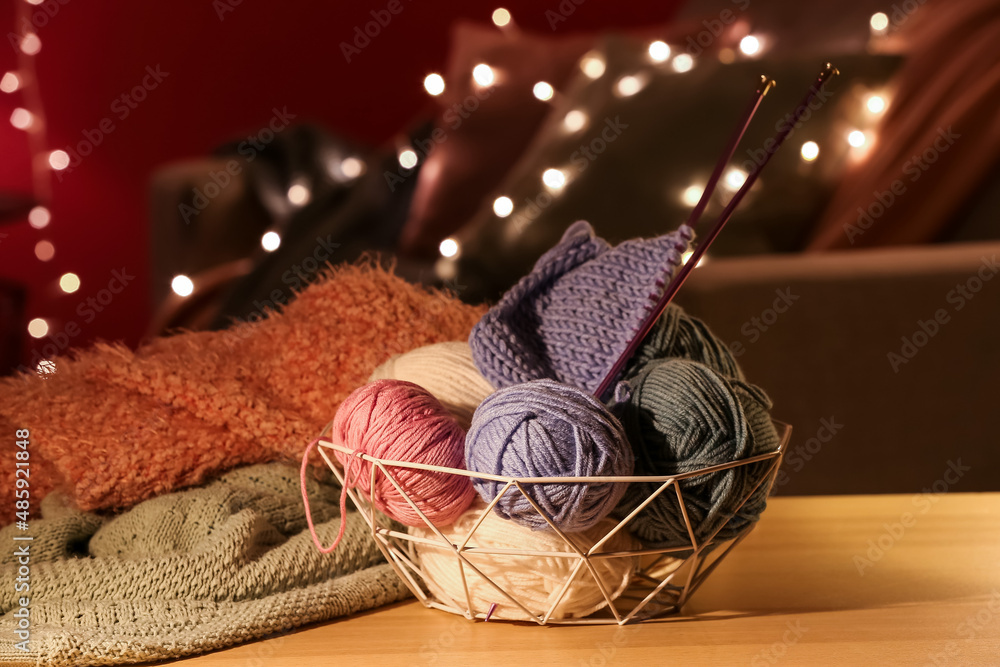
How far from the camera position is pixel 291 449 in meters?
0.58

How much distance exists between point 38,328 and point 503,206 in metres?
1.73

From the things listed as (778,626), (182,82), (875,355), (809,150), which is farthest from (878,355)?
(182,82)

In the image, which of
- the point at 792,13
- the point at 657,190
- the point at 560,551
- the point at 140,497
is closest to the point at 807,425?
the point at 657,190

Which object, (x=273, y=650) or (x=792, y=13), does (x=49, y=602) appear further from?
(x=792, y=13)

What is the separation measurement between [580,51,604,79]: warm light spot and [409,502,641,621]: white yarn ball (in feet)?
3.18

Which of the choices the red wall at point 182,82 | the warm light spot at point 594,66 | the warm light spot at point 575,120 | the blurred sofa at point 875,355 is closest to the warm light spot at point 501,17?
the red wall at point 182,82

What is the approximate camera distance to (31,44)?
2307 millimetres

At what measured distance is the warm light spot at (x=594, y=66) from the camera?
1.31m

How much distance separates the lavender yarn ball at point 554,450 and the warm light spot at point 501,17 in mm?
1977

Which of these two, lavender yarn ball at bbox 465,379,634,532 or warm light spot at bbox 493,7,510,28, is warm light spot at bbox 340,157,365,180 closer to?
warm light spot at bbox 493,7,510,28

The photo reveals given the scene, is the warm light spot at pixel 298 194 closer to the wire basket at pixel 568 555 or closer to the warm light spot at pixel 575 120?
the warm light spot at pixel 575 120

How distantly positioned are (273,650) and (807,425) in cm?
60

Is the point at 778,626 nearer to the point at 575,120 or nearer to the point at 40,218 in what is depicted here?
the point at 575,120

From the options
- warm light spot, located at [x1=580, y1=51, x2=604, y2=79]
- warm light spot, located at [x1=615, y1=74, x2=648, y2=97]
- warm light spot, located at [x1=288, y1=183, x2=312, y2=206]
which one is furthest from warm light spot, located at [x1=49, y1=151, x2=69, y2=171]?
warm light spot, located at [x1=615, y1=74, x2=648, y2=97]
